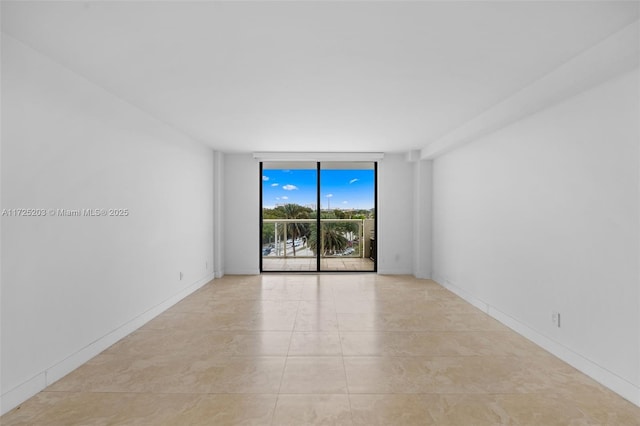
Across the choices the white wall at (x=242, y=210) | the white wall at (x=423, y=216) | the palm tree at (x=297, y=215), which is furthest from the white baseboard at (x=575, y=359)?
the palm tree at (x=297, y=215)

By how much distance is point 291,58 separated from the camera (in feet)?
7.75

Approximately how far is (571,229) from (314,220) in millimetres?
5181

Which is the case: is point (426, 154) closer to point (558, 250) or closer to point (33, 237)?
point (558, 250)

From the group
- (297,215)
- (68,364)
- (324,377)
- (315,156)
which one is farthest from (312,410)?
(297,215)

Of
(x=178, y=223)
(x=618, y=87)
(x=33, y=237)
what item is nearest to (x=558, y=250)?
(x=618, y=87)

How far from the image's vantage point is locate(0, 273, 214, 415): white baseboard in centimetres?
210

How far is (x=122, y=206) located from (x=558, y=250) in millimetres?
4195

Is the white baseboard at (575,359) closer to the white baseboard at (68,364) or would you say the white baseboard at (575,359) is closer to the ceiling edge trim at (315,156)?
the ceiling edge trim at (315,156)

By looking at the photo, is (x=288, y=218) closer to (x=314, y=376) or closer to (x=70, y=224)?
(x=70, y=224)

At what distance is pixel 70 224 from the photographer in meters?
2.63

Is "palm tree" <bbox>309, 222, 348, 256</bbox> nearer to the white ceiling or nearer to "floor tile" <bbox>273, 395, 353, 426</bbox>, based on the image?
the white ceiling

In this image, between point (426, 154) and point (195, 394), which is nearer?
point (195, 394)

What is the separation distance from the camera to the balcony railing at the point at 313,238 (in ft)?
24.5

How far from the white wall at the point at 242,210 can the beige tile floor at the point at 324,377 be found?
2361mm
